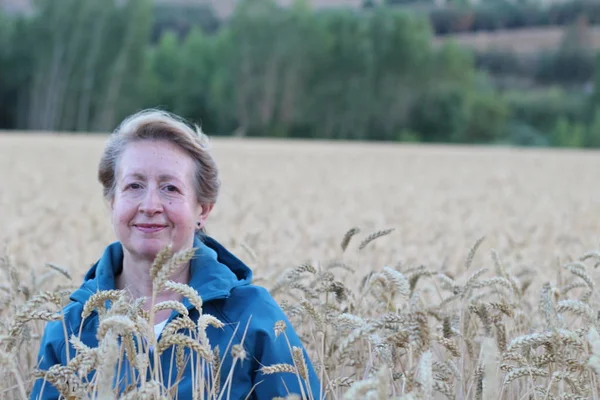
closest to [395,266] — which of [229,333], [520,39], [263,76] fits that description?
[229,333]

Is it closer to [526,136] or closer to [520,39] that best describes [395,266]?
[526,136]

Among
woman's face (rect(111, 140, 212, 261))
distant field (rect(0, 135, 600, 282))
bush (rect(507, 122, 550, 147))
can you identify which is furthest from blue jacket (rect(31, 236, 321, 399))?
bush (rect(507, 122, 550, 147))

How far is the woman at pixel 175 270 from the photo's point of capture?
2.68 meters

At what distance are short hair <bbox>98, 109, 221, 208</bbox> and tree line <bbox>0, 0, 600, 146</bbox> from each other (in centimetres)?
5689

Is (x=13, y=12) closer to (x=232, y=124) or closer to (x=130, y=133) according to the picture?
(x=232, y=124)

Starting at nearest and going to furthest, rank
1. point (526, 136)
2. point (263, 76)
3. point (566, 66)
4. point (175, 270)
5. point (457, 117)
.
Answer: point (175, 270), point (263, 76), point (457, 117), point (526, 136), point (566, 66)

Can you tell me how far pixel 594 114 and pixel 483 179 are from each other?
59.9 meters

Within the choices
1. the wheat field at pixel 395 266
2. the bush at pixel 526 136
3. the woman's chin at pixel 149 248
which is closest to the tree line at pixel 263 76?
the bush at pixel 526 136

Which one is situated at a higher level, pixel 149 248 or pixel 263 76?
pixel 263 76

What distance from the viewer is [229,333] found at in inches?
107

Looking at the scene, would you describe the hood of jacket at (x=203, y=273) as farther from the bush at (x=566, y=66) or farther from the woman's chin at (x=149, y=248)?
the bush at (x=566, y=66)

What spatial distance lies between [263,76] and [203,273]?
6192 centimetres

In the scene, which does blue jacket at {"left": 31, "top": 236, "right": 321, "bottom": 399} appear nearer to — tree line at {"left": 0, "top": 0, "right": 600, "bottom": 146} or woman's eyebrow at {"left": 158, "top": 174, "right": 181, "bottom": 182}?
woman's eyebrow at {"left": 158, "top": 174, "right": 181, "bottom": 182}

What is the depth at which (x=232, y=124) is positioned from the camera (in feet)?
210
